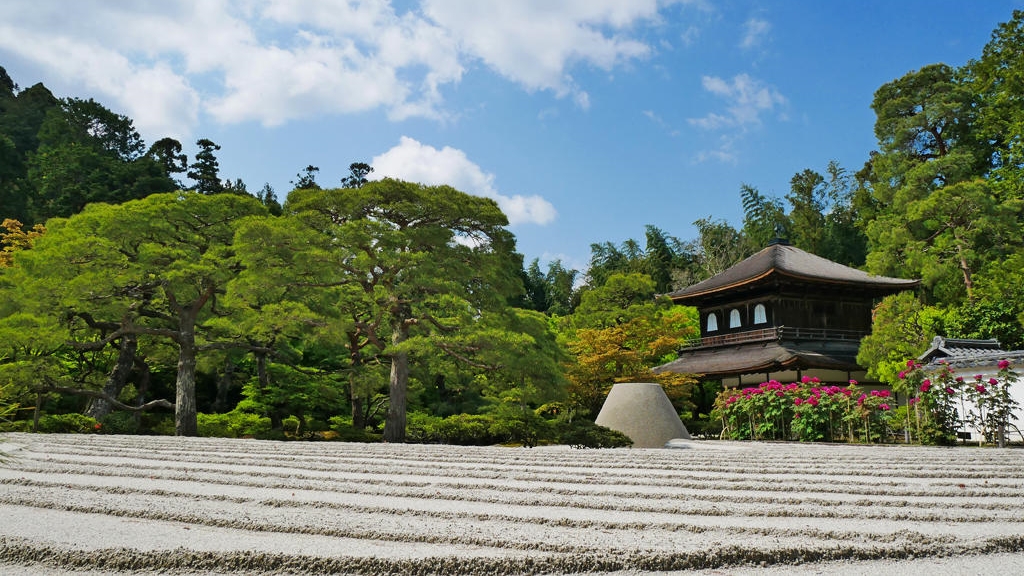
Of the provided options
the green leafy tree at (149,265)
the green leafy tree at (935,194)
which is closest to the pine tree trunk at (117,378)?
the green leafy tree at (149,265)

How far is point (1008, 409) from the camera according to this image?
412 inches

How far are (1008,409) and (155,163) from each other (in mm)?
32136

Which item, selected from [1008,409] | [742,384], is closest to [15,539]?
[1008,409]

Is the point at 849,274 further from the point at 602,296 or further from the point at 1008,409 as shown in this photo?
the point at 1008,409

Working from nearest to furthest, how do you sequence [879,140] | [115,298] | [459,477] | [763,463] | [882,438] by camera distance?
[459,477] → [763,463] → [882,438] → [115,298] → [879,140]

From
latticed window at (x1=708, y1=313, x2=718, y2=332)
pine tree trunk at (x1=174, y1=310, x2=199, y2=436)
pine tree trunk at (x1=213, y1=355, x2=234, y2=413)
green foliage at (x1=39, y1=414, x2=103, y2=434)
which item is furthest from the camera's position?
latticed window at (x1=708, y1=313, x2=718, y2=332)

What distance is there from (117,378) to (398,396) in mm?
7017

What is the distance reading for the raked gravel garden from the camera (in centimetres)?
257

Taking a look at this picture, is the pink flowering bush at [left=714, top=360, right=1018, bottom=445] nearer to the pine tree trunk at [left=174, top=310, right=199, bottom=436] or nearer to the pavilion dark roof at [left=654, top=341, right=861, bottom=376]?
the pavilion dark roof at [left=654, top=341, right=861, bottom=376]

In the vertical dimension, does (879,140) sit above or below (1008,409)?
above

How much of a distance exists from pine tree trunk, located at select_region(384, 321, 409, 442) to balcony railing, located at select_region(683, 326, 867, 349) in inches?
516

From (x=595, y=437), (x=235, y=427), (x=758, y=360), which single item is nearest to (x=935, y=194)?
(x=758, y=360)

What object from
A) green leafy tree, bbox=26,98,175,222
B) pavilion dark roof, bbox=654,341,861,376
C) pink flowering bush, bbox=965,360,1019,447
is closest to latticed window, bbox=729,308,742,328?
pavilion dark roof, bbox=654,341,861,376

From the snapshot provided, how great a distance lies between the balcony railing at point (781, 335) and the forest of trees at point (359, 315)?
1.74m
